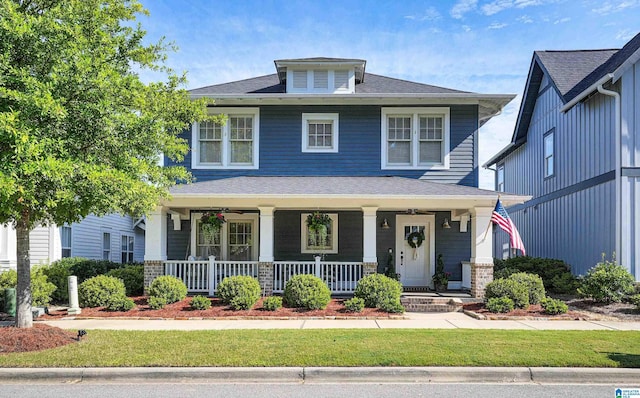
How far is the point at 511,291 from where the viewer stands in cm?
1273

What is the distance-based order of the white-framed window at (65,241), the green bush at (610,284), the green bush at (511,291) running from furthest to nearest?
the white-framed window at (65,241), the green bush at (610,284), the green bush at (511,291)

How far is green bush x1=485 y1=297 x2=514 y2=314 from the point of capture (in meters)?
12.4

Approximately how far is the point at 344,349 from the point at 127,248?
795 inches

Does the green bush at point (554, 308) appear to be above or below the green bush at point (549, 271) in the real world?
below

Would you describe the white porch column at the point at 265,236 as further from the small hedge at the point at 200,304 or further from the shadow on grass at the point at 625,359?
the shadow on grass at the point at 625,359

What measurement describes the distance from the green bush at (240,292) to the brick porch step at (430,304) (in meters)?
3.93

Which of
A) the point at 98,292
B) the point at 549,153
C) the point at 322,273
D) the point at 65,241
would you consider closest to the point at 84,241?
the point at 65,241

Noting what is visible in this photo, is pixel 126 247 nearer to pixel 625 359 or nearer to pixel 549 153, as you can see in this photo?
pixel 549 153

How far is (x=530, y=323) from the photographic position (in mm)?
11406

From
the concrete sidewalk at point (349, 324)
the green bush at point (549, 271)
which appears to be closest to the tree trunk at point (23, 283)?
the concrete sidewalk at point (349, 324)

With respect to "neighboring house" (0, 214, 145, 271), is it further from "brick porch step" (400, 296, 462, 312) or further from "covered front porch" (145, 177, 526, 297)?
"brick porch step" (400, 296, 462, 312)

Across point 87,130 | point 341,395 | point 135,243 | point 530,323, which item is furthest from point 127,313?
point 135,243

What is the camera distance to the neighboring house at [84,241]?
17.4 metres

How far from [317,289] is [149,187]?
502cm
